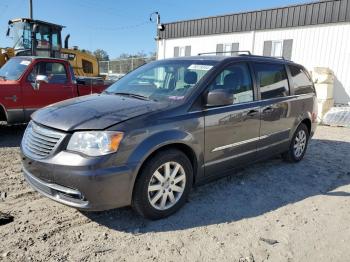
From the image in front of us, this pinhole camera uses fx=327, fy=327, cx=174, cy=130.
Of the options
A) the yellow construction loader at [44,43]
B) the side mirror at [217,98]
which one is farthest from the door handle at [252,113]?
the yellow construction loader at [44,43]

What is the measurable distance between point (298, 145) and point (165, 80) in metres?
3.00

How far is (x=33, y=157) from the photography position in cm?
329

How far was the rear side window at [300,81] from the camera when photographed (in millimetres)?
5595

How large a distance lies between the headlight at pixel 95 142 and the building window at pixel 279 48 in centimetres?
1347

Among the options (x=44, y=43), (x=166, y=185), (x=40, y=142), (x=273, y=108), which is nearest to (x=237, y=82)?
(x=273, y=108)

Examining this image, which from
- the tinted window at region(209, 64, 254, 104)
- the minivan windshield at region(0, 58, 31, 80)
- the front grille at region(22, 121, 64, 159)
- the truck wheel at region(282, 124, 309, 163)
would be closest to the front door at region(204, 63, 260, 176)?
the tinted window at region(209, 64, 254, 104)

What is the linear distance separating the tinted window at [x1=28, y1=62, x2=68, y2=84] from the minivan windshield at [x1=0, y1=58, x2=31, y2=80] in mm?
217

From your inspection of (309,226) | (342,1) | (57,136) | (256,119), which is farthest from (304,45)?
(57,136)

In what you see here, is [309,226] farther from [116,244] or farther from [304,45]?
[304,45]

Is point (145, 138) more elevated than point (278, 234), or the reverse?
point (145, 138)

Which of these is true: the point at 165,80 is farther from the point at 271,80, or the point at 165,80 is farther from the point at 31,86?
the point at 31,86

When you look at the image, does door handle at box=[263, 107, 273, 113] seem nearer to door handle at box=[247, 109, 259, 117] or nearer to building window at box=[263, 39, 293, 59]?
door handle at box=[247, 109, 259, 117]

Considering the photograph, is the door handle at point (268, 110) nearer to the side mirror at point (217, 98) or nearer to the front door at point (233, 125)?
the front door at point (233, 125)

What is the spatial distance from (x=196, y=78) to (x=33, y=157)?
2.04m
